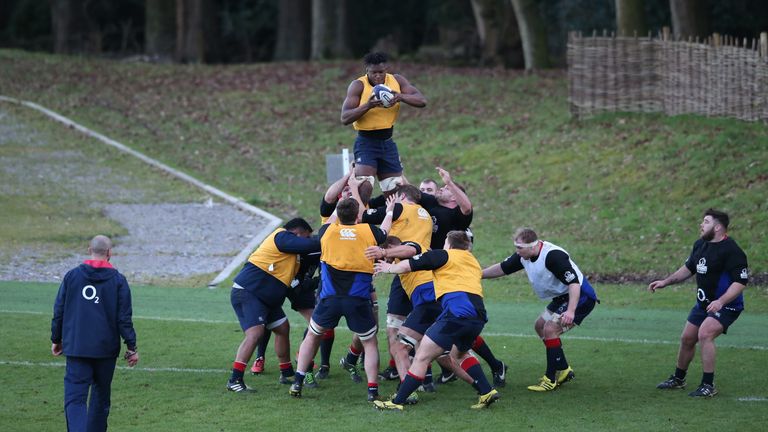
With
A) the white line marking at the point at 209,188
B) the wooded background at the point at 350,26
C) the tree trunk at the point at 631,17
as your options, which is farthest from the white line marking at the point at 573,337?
the tree trunk at the point at 631,17

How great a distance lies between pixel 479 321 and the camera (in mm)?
11391

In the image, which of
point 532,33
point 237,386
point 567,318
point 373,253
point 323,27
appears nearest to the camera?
point 373,253

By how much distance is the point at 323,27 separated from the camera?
41.8 m

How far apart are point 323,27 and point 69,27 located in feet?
37.6

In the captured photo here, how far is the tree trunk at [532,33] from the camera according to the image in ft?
120

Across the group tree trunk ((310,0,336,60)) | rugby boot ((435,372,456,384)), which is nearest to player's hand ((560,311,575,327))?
rugby boot ((435,372,456,384))

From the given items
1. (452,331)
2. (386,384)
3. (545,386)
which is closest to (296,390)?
(386,384)

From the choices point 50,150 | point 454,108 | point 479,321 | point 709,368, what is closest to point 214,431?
point 479,321

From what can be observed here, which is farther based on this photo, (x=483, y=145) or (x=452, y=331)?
(x=483, y=145)

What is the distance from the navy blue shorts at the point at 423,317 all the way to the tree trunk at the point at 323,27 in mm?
30463

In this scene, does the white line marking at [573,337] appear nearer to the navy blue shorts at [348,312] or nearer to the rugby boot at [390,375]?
the rugby boot at [390,375]

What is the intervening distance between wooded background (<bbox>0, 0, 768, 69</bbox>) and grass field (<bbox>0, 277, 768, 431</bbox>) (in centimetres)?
1749

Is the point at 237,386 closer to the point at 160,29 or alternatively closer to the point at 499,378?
the point at 499,378

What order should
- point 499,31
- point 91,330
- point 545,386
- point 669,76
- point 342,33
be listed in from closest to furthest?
point 91,330 < point 545,386 < point 669,76 < point 499,31 < point 342,33
